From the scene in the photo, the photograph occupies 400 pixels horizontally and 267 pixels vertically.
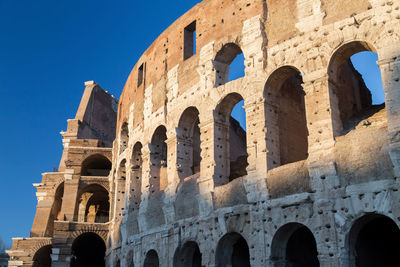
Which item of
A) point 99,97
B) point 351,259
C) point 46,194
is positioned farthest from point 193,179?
point 99,97

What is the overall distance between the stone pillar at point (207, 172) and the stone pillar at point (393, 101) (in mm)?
4764

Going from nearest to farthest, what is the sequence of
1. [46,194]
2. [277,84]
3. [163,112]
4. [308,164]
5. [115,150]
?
[308,164], [277,84], [163,112], [115,150], [46,194]

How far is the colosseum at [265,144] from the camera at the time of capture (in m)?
8.78

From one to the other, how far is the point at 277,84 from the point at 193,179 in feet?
11.6

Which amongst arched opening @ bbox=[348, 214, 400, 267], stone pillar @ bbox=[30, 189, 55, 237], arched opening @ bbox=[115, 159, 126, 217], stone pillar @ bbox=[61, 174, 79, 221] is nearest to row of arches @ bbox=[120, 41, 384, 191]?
arched opening @ bbox=[348, 214, 400, 267]

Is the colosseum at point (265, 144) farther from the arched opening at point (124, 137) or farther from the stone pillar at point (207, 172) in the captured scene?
the arched opening at point (124, 137)

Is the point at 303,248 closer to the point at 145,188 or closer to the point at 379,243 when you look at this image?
the point at 379,243

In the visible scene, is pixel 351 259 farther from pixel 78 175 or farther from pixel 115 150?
pixel 78 175

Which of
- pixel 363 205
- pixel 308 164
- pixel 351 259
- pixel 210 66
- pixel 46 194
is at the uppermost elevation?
pixel 210 66

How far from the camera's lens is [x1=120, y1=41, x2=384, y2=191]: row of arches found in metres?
10.7

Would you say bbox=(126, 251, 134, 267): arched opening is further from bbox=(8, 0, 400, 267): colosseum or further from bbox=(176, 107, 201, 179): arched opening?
bbox=(176, 107, 201, 179): arched opening

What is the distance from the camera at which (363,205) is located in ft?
27.6

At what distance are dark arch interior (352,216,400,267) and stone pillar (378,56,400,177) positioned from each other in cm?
217

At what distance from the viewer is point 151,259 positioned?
46.7 ft
